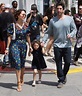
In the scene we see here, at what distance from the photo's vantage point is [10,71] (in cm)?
896

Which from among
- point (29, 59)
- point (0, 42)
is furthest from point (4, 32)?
point (29, 59)

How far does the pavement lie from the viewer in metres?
6.98

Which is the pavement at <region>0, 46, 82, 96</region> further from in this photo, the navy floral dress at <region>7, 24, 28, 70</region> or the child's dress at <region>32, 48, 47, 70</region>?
the navy floral dress at <region>7, 24, 28, 70</region>

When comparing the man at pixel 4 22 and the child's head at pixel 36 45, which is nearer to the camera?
the child's head at pixel 36 45

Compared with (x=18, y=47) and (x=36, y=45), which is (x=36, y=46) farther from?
(x=18, y=47)

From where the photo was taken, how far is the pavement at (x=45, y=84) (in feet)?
22.9

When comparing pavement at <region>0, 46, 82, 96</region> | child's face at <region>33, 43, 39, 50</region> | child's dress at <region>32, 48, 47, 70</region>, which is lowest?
pavement at <region>0, 46, 82, 96</region>

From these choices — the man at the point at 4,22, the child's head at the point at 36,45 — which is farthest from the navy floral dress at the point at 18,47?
the man at the point at 4,22

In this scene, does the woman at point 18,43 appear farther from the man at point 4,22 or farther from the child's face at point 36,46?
the man at point 4,22

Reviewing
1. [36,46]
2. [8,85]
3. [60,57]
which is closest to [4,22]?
[36,46]

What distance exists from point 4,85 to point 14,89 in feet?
1.57

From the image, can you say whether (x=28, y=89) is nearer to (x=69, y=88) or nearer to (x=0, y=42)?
(x=69, y=88)

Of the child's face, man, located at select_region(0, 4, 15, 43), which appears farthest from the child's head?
man, located at select_region(0, 4, 15, 43)

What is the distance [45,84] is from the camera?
7.76 metres
